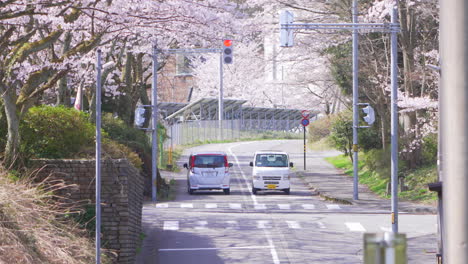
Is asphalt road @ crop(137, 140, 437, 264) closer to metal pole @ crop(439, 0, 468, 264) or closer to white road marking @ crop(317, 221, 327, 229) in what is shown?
white road marking @ crop(317, 221, 327, 229)

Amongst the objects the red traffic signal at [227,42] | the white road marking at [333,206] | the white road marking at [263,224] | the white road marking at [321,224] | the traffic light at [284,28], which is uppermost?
the red traffic signal at [227,42]

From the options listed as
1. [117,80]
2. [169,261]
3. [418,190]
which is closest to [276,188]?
[418,190]

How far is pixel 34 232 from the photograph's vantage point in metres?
11.8

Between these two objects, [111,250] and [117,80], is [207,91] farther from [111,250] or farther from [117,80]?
[111,250]

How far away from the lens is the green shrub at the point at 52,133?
656 inches

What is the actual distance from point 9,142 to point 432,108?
60.4ft

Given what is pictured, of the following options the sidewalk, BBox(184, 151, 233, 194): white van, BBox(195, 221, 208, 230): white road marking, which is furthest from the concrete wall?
BBox(184, 151, 233, 194): white van

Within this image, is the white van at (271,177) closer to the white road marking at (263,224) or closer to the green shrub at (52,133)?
the white road marking at (263,224)

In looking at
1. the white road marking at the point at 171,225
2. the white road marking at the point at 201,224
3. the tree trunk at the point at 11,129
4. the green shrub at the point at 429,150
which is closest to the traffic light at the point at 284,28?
the white road marking at the point at 201,224

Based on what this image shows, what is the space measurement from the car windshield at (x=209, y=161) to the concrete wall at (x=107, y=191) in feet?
54.6

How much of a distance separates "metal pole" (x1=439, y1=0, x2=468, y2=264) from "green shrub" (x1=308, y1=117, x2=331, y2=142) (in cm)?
5363

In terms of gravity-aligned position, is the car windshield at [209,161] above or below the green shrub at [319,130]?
below

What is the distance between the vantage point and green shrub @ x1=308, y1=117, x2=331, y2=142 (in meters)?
57.8

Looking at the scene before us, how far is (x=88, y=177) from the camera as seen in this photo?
1556 centimetres
